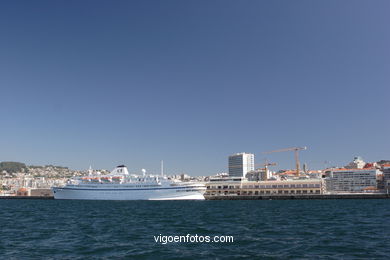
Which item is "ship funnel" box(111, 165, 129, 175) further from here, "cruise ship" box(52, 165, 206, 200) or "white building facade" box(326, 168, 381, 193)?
"white building facade" box(326, 168, 381, 193)

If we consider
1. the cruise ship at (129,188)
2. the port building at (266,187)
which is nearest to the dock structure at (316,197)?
the port building at (266,187)

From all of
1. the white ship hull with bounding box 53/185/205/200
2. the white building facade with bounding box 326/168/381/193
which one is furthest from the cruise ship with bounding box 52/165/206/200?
the white building facade with bounding box 326/168/381/193

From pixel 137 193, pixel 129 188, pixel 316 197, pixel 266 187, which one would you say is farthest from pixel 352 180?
pixel 129 188

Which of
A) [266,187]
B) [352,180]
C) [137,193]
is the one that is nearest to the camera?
[137,193]

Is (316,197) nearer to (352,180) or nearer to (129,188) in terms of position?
(129,188)

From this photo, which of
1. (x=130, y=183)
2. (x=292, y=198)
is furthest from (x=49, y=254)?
(x=292, y=198)

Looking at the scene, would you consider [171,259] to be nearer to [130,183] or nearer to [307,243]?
[307,243]

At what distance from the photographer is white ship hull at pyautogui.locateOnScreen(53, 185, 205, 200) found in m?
107

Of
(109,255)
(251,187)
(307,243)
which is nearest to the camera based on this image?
(109,255)

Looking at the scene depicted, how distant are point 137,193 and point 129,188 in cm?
366

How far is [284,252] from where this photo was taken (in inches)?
713

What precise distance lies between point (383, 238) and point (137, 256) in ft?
55.9

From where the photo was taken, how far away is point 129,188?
11188cm

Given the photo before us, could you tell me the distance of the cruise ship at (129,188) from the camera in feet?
352
